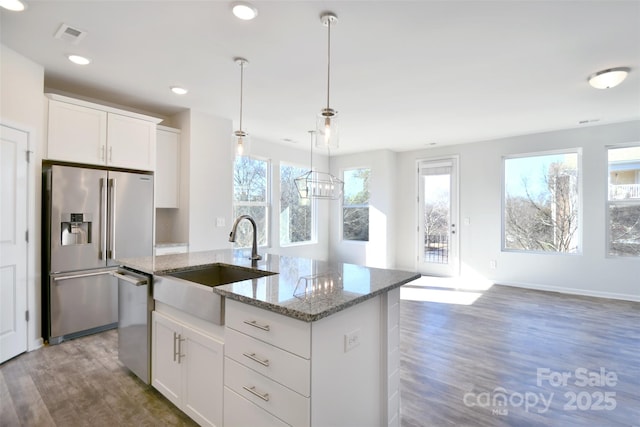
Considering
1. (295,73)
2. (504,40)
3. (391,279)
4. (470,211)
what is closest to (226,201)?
(295,73)

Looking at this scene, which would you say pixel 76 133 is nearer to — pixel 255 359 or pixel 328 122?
pixel 328 122

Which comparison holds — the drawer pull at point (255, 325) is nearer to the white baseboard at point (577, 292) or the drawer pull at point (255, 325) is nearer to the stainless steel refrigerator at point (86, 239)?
the stainless steel refrigerator at point (86, 239)

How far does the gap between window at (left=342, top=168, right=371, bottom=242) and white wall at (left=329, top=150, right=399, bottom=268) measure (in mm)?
161

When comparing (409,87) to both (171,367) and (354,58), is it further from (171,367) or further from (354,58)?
(171,367)

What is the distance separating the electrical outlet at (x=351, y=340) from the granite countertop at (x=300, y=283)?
195mm

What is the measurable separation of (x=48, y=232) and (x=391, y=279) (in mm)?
3163

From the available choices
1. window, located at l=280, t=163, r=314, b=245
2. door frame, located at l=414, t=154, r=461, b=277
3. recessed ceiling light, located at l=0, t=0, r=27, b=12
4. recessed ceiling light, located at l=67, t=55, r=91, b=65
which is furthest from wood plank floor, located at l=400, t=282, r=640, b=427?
recessed ceiling light, located at l=67, t=55, r=91, b=65

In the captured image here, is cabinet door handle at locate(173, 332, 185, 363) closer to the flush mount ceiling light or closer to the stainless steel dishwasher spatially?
the stainless steel dishwasher

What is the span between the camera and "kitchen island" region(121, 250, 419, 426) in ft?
4.23

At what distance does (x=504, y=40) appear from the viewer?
2375 millimetres

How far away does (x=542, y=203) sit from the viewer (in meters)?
5.16

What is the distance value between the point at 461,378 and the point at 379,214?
4212 millimetres

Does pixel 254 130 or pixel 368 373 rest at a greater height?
pixel 254 130

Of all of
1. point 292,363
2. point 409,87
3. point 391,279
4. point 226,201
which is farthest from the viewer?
point 226,201
